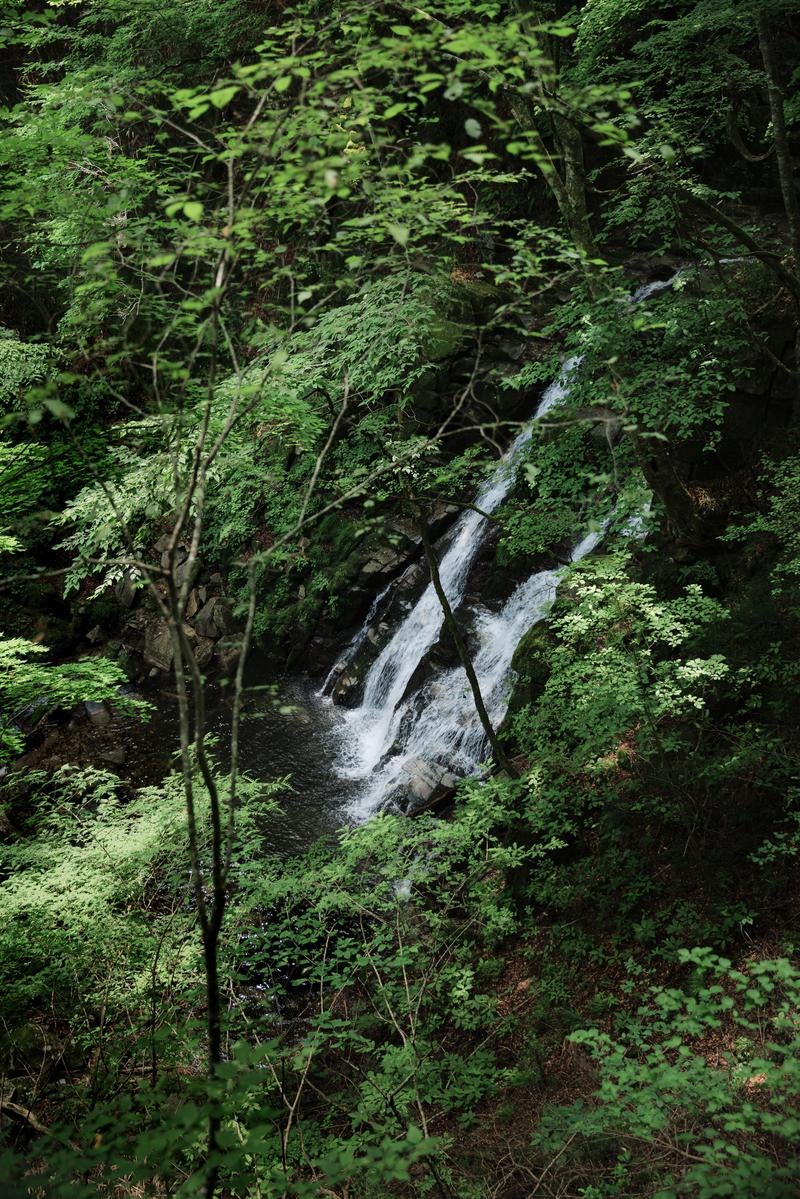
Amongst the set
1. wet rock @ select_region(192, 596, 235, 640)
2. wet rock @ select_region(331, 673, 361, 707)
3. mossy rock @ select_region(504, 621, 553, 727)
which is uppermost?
mossy rock @ select_region(504, 621, 553, 727)

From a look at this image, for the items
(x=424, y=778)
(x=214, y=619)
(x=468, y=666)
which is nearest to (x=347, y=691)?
(x=424, y=778)

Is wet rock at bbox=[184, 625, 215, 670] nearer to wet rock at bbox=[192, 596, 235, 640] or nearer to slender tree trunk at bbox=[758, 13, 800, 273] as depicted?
wet rock at bbox=[192, 596, 235, 640]

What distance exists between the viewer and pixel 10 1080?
5.25m

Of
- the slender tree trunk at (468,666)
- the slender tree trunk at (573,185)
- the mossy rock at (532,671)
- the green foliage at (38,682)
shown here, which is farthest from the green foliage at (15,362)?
the mossy rock at (532,671)

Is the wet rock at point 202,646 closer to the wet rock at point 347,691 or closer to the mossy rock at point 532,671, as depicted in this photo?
the wet rock at point 347,691

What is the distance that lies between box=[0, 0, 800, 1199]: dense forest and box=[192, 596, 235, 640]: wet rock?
16.5ft

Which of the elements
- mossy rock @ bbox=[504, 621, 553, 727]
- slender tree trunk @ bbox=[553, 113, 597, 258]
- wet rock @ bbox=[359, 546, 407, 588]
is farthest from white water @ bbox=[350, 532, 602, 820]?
slender tree trunk @ bbox=[553, 113, 597, 258]

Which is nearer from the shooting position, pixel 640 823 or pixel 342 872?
pixel 342 872

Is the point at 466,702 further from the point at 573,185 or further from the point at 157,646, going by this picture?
the point at 157,646

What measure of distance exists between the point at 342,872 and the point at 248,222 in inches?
163

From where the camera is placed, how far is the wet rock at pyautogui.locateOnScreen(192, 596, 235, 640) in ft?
49.1

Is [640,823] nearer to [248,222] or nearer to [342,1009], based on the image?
[342,1009]

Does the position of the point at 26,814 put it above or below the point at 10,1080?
below

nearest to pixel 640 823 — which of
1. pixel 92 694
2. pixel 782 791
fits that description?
pixel 782 791
